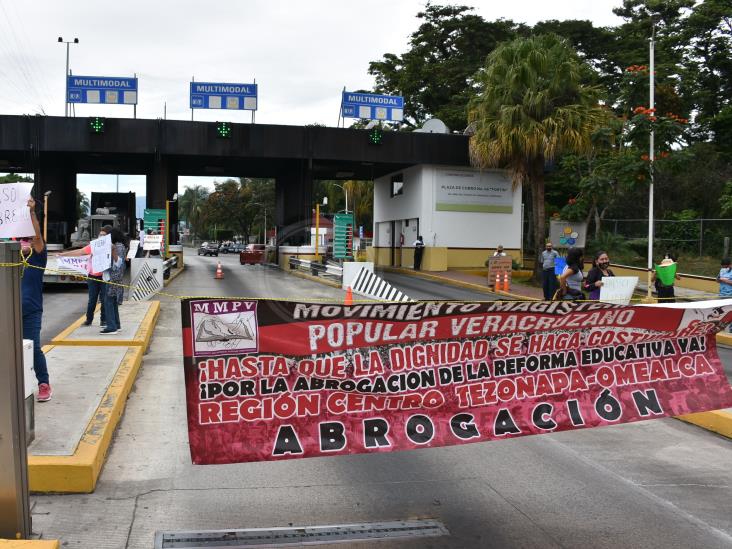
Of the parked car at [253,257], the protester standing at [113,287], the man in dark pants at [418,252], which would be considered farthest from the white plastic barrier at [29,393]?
the parked car at [253,257]

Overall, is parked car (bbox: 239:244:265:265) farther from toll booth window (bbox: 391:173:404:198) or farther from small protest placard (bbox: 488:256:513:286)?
small protest placard (bbox: 488:256:513:286)

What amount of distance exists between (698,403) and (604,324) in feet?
3.58

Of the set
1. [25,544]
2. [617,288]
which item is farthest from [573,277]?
[25,544]

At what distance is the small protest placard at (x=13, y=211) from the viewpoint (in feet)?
15.2

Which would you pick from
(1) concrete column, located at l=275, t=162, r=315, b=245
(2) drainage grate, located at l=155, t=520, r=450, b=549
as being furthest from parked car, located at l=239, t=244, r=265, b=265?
(2) drainage grate, located at l=155, t=520, r=450, b=549

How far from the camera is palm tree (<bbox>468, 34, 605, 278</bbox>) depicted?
24.2 metres

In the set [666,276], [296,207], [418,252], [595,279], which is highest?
[296,207]

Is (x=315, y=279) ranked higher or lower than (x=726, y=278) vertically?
lower

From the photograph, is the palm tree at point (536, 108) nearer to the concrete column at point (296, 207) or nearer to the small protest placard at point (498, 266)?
the small protest placard at point (498, 266)

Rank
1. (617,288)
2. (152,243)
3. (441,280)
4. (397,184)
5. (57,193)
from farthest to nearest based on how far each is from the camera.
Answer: (397,184)
(57,193)
(441,280)
(152,243)
(617,288)

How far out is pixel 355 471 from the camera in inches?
221

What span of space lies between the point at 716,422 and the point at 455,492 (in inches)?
128

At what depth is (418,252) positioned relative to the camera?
32.0 metres

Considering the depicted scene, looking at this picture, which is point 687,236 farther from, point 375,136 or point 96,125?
point 96,125
